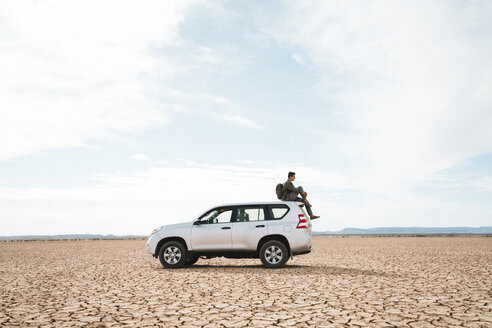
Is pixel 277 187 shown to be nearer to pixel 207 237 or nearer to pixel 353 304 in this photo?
pixel 207 237

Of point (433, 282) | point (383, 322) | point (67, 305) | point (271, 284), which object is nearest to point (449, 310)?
point (383, 322)

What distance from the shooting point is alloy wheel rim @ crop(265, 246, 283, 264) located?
474 inches

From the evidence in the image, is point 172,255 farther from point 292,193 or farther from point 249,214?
point 292,193

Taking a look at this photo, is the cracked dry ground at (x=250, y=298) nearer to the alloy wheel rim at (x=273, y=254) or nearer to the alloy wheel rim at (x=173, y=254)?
the alloy wheel rim at (x=273, y=254)

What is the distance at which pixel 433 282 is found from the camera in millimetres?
9531

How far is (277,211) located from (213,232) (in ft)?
6.34

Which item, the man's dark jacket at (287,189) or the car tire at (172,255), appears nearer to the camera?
the car tire at (172,255)

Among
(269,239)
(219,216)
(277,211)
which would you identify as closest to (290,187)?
(277,211)

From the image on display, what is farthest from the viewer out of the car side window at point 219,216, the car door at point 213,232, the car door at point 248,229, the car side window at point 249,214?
the car side window at point 219,216

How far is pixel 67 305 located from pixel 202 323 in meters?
2.80

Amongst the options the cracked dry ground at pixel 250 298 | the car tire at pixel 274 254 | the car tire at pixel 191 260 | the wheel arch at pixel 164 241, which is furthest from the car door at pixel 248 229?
the wheel arch at pixel 164 241

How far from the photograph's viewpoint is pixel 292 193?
12.6 metres

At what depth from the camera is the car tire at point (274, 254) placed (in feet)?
39.0

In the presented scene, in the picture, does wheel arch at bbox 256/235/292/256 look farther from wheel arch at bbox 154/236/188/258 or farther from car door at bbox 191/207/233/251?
wheel arch at bbox 154/236/188/258
